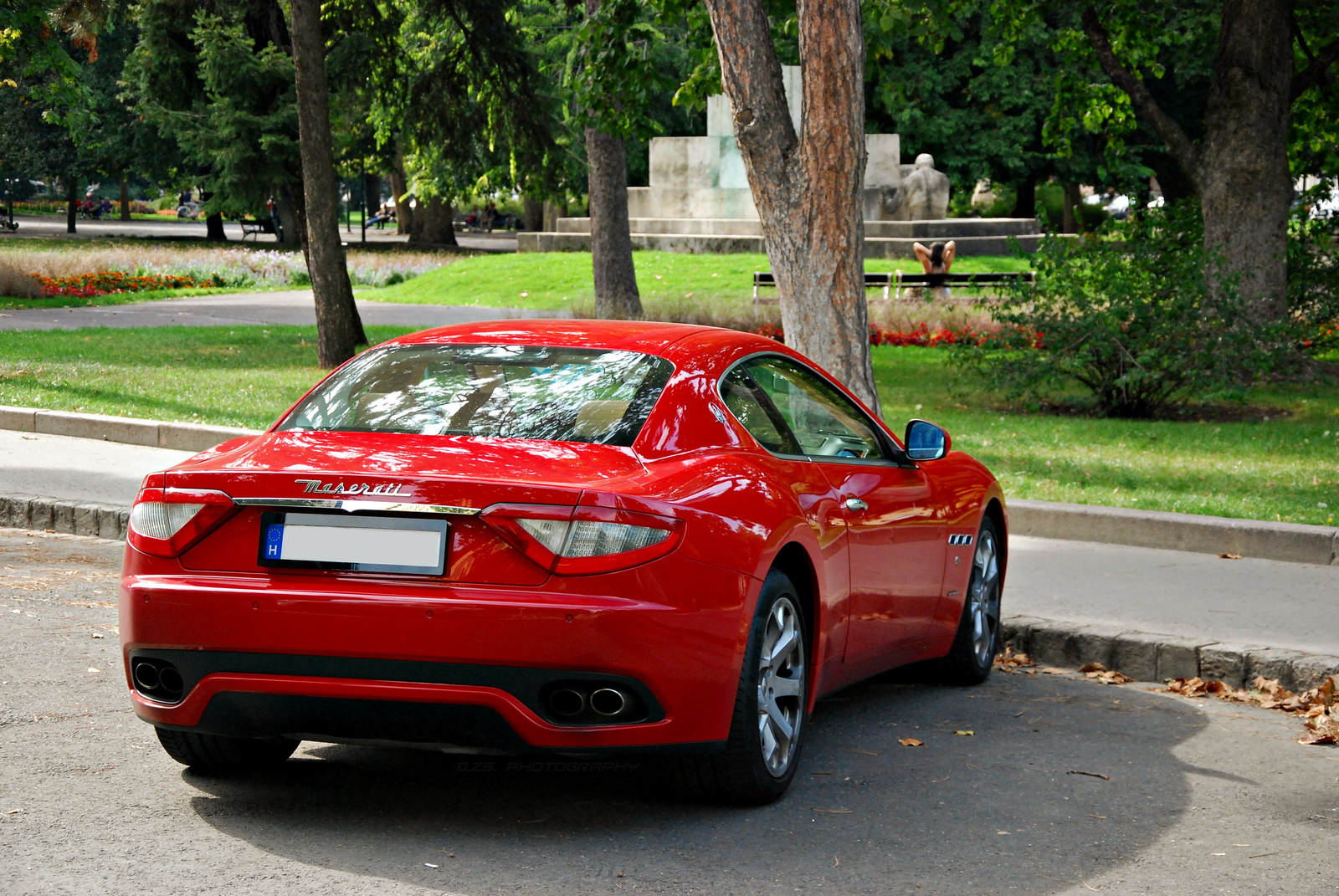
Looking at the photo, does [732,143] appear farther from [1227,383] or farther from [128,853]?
[128,853]

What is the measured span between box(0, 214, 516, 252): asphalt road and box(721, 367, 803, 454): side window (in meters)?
44.2

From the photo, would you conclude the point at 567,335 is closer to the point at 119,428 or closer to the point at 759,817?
the point at 759,817

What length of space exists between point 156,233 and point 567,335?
223 feet

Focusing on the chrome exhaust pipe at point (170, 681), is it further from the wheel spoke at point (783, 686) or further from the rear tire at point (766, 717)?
the wheel spoke at point (783, 686)

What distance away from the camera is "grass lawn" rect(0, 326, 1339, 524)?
10.6 meters

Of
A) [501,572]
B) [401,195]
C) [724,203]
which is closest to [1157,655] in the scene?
[501,572]

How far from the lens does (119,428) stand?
12719mm

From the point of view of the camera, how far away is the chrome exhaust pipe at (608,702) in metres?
4.26

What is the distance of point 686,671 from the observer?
14.2 ft

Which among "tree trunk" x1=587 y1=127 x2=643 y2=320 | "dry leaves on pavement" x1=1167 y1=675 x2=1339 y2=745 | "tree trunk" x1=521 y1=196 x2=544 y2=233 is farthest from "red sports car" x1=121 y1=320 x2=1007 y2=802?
"tree trunk" x1=521 y1=196 x2=544 y2=233

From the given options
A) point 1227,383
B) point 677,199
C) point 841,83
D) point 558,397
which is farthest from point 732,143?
point 558,397

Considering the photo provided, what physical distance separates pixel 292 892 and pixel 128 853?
1.86 feet

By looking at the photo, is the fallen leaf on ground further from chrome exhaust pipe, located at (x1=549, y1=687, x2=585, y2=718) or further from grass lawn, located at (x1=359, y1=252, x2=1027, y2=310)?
grass lawn, located at (x1=359, y1=252, x2=1027, y2=310)

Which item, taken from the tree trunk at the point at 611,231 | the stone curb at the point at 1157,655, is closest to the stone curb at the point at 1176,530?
the stone curb at the point at 1157,655
